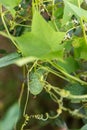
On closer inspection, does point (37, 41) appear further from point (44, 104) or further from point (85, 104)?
point (44, 104)

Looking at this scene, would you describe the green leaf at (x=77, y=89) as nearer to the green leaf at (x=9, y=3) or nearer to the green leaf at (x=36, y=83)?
the green leaf at (x=36, y=83)

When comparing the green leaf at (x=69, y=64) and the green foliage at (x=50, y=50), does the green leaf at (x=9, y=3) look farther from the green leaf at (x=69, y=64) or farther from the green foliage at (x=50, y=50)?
the green leaf at (x=69, y=64)

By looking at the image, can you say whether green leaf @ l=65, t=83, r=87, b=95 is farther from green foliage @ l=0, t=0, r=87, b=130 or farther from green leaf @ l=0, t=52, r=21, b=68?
green leaf @ l=0, t=52, r=21, b=68

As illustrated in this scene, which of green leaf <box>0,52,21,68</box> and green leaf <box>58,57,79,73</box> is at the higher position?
green leaf <box>0,52,21,68</box>

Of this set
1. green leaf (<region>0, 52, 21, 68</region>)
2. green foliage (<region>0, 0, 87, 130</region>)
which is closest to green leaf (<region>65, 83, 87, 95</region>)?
green foliage (<region>0, 0, 87, 130</region>)

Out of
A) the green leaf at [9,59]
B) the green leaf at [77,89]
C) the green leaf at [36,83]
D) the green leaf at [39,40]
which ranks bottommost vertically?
the green leaf at [77,89]

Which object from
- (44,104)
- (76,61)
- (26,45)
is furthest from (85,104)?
(44,104)

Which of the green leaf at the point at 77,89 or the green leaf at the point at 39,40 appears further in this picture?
the green leaf at the point at 77,89

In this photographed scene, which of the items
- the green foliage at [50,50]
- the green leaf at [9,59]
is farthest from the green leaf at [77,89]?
the green leaf at [9,59]

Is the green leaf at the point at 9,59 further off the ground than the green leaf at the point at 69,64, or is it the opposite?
the green leaf at the point at 9,59
